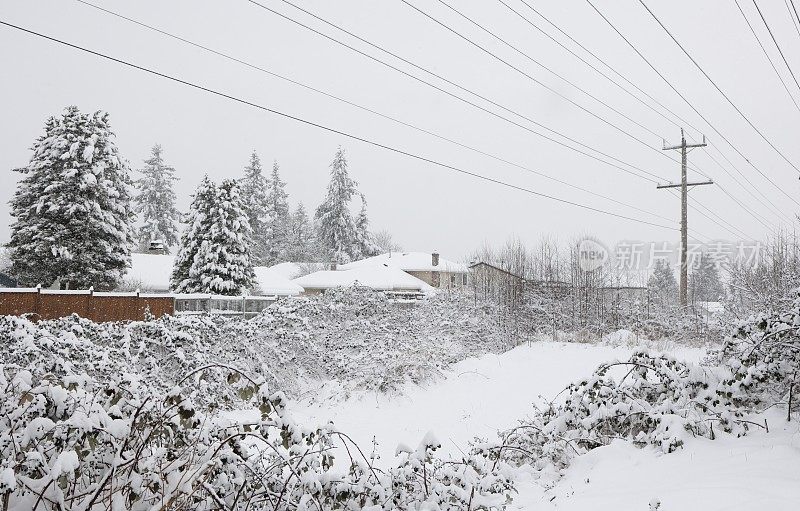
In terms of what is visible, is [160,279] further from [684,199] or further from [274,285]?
[684,199]

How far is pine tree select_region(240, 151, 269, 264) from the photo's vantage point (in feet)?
148

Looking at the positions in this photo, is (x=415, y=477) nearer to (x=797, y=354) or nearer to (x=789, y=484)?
(x=789, y=484)

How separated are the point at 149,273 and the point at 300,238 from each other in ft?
68.1

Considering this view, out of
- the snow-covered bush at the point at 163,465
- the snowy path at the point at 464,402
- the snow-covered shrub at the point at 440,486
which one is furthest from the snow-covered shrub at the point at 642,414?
the snowy path at the point at 464,402

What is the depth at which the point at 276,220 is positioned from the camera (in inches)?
1922

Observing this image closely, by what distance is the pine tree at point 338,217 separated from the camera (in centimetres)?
4538

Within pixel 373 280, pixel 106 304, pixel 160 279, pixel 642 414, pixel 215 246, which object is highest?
pixel 215 246

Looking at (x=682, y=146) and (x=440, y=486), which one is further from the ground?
(x=682, y=146)

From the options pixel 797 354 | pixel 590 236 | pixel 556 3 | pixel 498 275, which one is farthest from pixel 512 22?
pixel 590 236

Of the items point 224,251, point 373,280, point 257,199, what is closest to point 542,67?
point 224,251

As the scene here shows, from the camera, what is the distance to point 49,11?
6.38 meters

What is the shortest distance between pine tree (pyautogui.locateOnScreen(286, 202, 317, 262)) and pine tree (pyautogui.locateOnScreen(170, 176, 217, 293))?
25138 mm

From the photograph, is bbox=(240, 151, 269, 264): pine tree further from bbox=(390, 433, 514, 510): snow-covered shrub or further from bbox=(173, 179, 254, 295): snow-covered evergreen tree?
bbox=(390, 433, 514, 510): snow-covered shrub

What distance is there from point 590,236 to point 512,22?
14.8m
